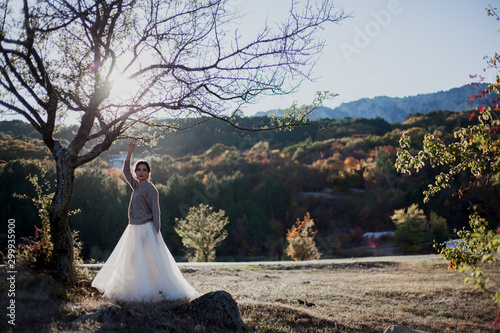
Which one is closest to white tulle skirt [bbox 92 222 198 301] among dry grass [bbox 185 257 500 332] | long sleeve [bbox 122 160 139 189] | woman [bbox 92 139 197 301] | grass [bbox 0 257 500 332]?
woman [bbox 92 139 197 301]

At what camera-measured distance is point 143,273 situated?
5.59 metres

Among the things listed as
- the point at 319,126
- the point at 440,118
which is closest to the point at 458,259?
the point at 319,126

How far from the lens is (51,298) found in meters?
5.12

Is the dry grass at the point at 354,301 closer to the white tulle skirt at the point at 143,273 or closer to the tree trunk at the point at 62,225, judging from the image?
the white tulle skirt at the point at 143,273

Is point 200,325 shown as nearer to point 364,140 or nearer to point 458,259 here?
point 458,259

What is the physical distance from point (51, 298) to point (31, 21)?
4.38m

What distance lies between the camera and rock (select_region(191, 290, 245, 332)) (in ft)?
16.5

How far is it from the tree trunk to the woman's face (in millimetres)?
1162

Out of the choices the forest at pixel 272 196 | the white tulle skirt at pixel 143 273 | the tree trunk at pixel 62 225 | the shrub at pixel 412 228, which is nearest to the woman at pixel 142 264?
the white tulle skirt at pixel 143 273

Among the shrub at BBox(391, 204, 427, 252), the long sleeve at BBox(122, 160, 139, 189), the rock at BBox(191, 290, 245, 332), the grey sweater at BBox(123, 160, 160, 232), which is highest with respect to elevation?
the long sleeve at BBox(122, 160, 139, 189)

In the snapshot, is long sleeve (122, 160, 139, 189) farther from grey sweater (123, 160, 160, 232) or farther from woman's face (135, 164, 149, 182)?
grey sweater (123, 160, 160, 232)

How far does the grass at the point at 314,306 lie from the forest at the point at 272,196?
19.6 meters

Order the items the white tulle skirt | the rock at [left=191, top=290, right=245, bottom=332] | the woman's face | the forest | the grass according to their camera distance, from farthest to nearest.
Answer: the forest, the woman's face, the white tulle skirt, the rock at [left=191, top=290, right=245, bottom=332], the grass

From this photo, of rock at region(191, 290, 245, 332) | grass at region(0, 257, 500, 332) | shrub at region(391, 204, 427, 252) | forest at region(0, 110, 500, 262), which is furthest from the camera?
forest at region(0, 110, 500, 262)
